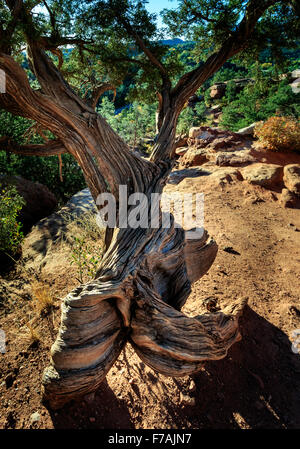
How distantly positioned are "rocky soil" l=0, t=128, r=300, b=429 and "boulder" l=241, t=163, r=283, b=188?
150 cm

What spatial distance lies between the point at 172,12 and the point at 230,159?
4.66 metres

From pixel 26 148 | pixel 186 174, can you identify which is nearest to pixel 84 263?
pixel 26 148

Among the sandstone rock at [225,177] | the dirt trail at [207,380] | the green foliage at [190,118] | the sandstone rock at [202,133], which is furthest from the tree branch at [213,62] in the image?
the green foliage at [190,118]

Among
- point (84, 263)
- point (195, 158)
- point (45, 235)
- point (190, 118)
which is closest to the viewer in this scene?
point (84, 263)

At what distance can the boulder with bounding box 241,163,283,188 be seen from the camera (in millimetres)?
6207

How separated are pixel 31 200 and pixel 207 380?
559 centimetres

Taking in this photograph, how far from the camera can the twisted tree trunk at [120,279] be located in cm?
170

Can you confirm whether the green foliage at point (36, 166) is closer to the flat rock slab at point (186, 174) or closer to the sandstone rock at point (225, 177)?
the flat rock slab at point (186, 174)

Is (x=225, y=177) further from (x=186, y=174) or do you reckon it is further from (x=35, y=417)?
(x=35, y=417)

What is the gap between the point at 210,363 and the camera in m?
2.35

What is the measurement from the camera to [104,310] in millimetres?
1881

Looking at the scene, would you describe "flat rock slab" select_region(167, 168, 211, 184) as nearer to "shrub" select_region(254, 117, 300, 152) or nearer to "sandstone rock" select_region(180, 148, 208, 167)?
"sandstone rock" select_region(180, 148, 208, 167)

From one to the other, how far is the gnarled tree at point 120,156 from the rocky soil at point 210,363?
0.38m
